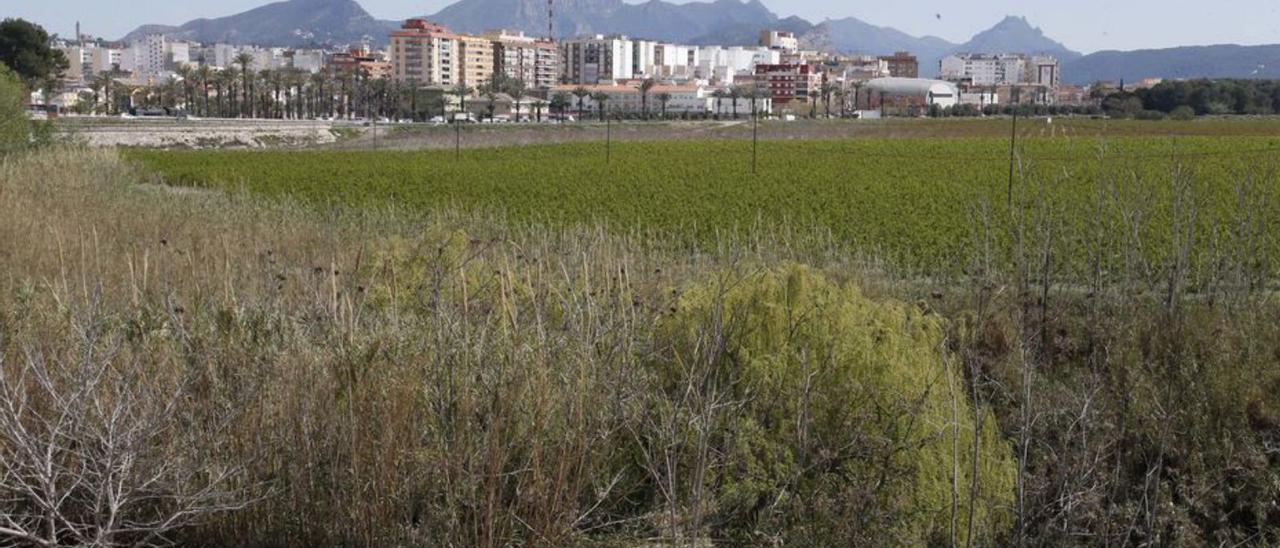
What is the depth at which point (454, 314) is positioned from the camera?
17.5 ft

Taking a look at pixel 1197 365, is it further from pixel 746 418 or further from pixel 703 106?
pixel 703 106

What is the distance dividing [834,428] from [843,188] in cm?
1924

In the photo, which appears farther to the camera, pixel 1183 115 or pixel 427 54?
pixel 427 54

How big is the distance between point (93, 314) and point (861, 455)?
2860mm

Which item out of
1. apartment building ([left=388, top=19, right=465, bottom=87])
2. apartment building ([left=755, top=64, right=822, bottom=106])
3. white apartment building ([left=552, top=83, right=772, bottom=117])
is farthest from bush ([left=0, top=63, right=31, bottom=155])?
apartment building ([left=388, top=19, right=465, bottom=87])

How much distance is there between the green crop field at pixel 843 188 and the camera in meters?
12.9

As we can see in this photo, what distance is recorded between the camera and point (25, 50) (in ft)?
178

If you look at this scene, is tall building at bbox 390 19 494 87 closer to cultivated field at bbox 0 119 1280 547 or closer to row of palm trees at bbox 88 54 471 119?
row of palm trees at bbox 88 54 471 119

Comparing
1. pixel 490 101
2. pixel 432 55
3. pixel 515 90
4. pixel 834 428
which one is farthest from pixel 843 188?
pixel 432 55

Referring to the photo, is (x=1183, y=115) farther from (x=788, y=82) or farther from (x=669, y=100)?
(x=788, y=82)

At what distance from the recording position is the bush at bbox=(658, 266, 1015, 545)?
185 inches

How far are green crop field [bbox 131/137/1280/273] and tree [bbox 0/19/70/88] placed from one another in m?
21.1

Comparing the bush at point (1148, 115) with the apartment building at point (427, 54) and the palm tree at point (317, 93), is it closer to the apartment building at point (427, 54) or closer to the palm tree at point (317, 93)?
the palm tree at point (317, 93)

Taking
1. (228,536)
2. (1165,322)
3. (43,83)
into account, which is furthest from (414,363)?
(43,83)
